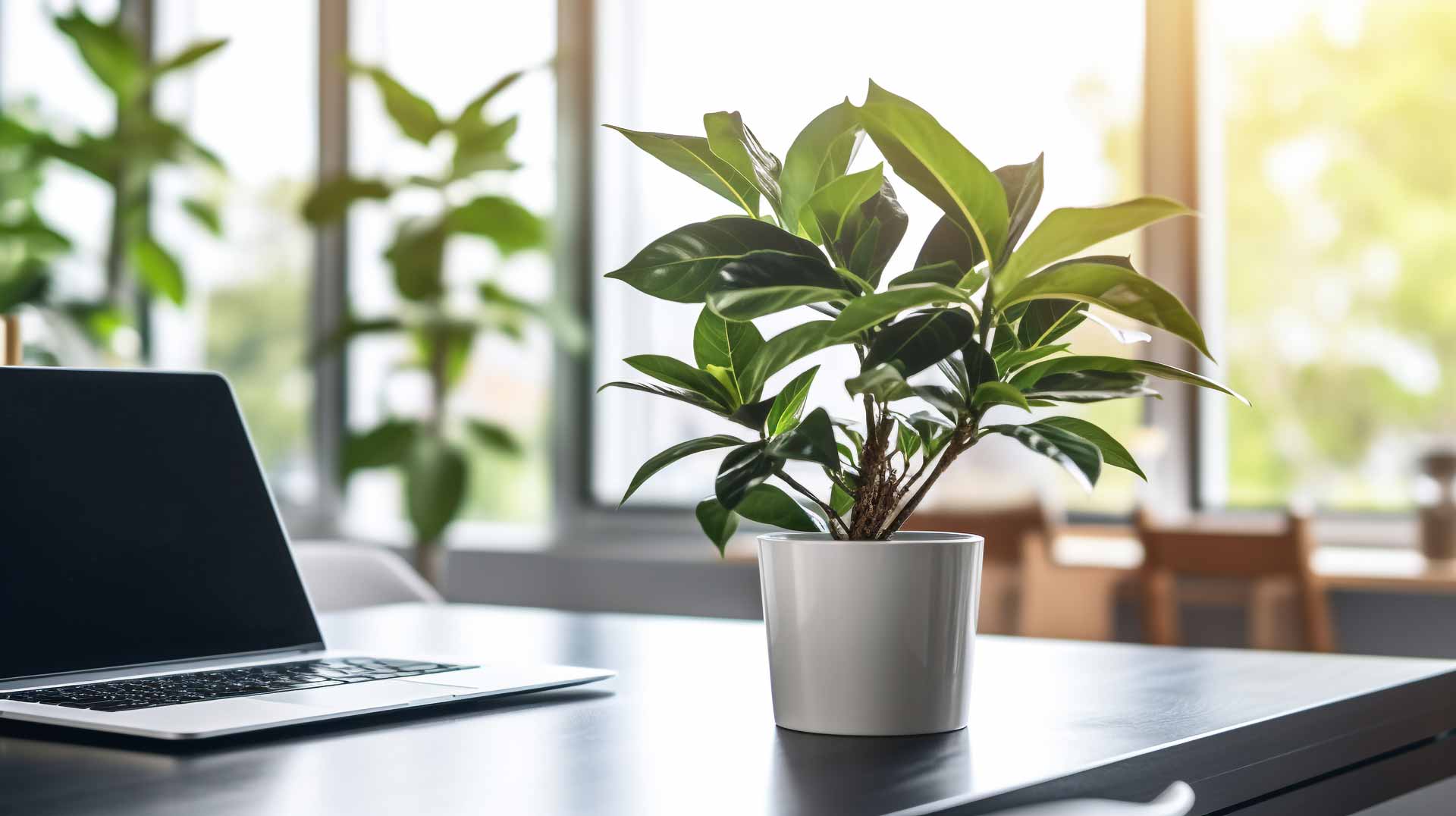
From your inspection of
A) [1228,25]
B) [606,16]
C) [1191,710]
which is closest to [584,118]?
[606,16]

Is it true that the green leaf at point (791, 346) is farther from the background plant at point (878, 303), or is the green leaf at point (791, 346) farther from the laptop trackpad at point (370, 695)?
the laptop trackpad at point (370, 695)

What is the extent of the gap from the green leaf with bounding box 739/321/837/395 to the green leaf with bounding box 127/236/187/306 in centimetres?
416

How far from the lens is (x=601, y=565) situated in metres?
4.23

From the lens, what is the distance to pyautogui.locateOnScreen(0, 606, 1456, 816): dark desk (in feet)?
2.21

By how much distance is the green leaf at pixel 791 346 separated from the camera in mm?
785

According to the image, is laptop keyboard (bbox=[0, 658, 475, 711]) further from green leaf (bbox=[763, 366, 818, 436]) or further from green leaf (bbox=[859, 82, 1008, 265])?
green leaf (bbox=[859, 82, 1008, 265])

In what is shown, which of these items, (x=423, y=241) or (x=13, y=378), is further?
(x=423, y=241)

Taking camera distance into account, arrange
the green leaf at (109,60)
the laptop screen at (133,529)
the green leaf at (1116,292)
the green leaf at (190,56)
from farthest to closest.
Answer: the green leaf at (109,60) → the green leaf at (190,56) → the laptop screen at (133,529) → the green leaf at (1116,292)

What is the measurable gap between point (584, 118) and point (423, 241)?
0.68 metres

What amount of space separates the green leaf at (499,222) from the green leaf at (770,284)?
128 inches

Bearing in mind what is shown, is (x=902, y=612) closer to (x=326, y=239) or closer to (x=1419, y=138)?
(x=1419, y=138)

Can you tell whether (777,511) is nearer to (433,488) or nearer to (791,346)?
(791,346)

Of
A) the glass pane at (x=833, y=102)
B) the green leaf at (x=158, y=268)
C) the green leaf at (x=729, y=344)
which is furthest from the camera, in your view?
the green leaf at (x=158, y=268)

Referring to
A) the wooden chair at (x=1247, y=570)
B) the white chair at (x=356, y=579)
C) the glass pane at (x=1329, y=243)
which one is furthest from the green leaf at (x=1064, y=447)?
the glass pane at (x=1329, y=243)
